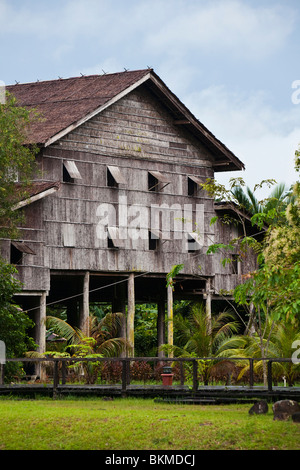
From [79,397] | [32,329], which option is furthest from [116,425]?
[32,329]

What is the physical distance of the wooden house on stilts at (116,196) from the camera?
3186 centimetres

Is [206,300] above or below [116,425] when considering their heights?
above

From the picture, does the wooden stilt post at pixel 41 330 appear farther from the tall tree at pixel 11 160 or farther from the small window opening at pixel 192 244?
the small window opening at pixel 192 244

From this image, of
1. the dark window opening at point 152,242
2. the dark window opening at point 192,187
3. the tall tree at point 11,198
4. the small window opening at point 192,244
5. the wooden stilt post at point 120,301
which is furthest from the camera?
the dark window opening at point 192,187

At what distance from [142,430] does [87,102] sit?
63.8ft

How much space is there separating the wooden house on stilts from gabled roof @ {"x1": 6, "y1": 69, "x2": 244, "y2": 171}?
0.05m

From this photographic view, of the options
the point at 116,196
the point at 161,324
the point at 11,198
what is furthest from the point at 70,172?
the point at 161,324

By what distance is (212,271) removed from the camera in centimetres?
3681

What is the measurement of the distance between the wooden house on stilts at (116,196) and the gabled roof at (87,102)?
0.17 ft

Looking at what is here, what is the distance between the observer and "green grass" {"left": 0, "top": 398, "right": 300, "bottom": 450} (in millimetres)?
15633

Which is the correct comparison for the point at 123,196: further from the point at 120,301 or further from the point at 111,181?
the point at 120,301

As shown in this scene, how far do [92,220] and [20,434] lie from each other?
16.9m

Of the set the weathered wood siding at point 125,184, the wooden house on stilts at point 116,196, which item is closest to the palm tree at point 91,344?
the wooden house on stilts at point 116,196
